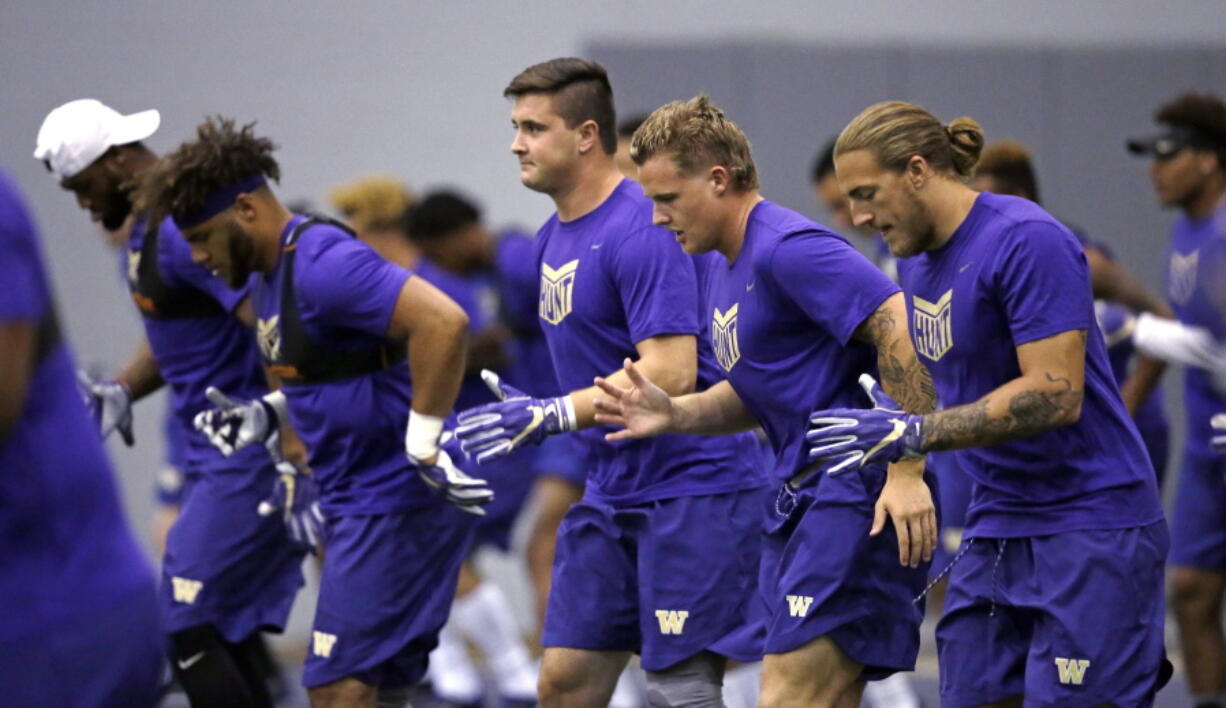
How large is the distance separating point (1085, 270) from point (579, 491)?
461cm

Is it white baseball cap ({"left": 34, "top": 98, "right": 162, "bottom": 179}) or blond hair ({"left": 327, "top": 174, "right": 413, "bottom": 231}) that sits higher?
white baseball cap ({"left": 34, "top": 98, "right": 162, "bottom": 179})

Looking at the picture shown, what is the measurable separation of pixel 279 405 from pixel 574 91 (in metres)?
1.33

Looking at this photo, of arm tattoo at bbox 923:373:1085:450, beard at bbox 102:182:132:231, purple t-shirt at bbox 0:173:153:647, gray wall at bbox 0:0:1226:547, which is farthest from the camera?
gray wall at bbox 0:0:1226:547

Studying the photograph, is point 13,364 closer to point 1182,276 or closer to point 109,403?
point 109,403

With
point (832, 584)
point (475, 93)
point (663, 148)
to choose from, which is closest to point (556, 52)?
point (475, 93)

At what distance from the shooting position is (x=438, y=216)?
8.89 meters

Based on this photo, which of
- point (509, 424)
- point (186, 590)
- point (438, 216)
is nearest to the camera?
point (509, 424)

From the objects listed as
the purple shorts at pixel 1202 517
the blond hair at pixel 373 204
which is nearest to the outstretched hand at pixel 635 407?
the purple shorts at pixel 1202 517

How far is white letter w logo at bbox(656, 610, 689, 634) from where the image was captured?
187 inches

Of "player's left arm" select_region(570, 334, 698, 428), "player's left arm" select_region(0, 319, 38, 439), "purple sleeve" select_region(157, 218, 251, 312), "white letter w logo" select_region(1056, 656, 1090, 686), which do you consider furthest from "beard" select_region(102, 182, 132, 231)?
"white letter w logo" select_region(1056, 656, 1090, 686)

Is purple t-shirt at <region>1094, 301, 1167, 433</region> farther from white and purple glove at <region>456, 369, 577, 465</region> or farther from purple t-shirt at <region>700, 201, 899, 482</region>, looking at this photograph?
white and purple glove at <region>456, 369, 577, 465</region>

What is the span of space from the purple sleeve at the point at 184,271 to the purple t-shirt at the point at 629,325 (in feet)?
3.91

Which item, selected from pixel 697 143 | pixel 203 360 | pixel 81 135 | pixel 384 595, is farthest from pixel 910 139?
pixel 81 135

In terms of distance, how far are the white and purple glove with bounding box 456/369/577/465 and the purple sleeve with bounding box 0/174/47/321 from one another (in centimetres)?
186
